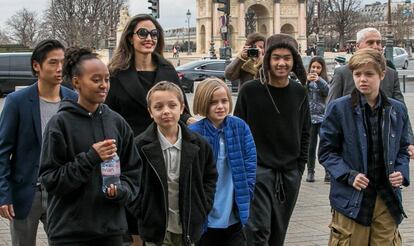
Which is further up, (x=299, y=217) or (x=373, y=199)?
(x=373, y=199)

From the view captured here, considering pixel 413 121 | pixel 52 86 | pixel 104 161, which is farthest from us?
pixel 413 121

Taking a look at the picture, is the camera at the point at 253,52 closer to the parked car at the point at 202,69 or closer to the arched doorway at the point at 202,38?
the parked car at the point at 202,69

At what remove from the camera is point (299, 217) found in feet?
27.9

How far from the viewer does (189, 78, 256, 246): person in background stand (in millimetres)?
5047

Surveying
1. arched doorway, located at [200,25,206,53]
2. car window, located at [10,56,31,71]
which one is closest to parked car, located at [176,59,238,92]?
car window, located at [10,56,31,71]

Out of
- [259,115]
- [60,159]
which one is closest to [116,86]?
[259,115]

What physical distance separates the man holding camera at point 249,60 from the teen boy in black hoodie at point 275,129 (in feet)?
3.25

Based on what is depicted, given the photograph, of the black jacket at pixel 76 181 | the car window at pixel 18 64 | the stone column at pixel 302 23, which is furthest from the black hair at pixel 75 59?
the stone column at pixel 302 23

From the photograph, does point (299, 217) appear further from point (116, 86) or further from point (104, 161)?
point (104, 161)

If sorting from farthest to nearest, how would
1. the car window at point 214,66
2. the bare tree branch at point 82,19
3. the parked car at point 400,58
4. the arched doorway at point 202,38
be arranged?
the arched doorway at point 202,38 < the bare tree branch at point 82,19 < the parked car at point 400,58 < the car window at point 214,66

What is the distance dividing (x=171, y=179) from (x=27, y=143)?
1028mm

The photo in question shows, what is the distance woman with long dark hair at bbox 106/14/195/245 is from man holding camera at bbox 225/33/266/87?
3.71 feet

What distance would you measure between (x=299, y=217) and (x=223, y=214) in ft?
12.0

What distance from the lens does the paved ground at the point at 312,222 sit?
291 inches
